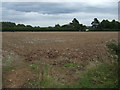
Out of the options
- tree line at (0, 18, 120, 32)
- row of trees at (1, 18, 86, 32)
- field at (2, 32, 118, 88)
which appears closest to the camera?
field at (2, 32, 118, 88)

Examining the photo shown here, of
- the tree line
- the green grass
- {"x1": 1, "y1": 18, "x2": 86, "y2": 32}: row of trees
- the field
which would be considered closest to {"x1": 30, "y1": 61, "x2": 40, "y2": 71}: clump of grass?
the field

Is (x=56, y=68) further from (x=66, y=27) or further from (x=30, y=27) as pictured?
(x=66, y=27)

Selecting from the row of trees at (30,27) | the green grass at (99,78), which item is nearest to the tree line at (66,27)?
the row of trees at (30,27)

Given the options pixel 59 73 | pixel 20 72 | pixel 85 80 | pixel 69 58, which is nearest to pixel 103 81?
pixel 85 80

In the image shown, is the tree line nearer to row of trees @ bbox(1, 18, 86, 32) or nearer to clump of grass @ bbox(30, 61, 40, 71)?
row of trees @ bbox(1, 18, 86, 32)

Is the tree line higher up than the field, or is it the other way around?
the tree line

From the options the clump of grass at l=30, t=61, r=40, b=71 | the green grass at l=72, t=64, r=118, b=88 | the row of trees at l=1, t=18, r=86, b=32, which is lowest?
the green grass at l=72, t=64, r=118, b=88

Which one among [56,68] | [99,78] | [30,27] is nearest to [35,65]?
[56,68]

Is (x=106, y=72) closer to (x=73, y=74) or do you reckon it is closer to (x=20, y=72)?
(x=73, y=74)

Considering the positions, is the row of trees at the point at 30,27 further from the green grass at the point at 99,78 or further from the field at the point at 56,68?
the green grass at the point at 99,78

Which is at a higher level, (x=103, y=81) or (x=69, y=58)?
(x=69, y=58)

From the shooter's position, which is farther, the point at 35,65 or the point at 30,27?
the point at 30,27

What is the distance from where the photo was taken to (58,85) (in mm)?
7395

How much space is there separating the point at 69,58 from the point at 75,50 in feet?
5.20
